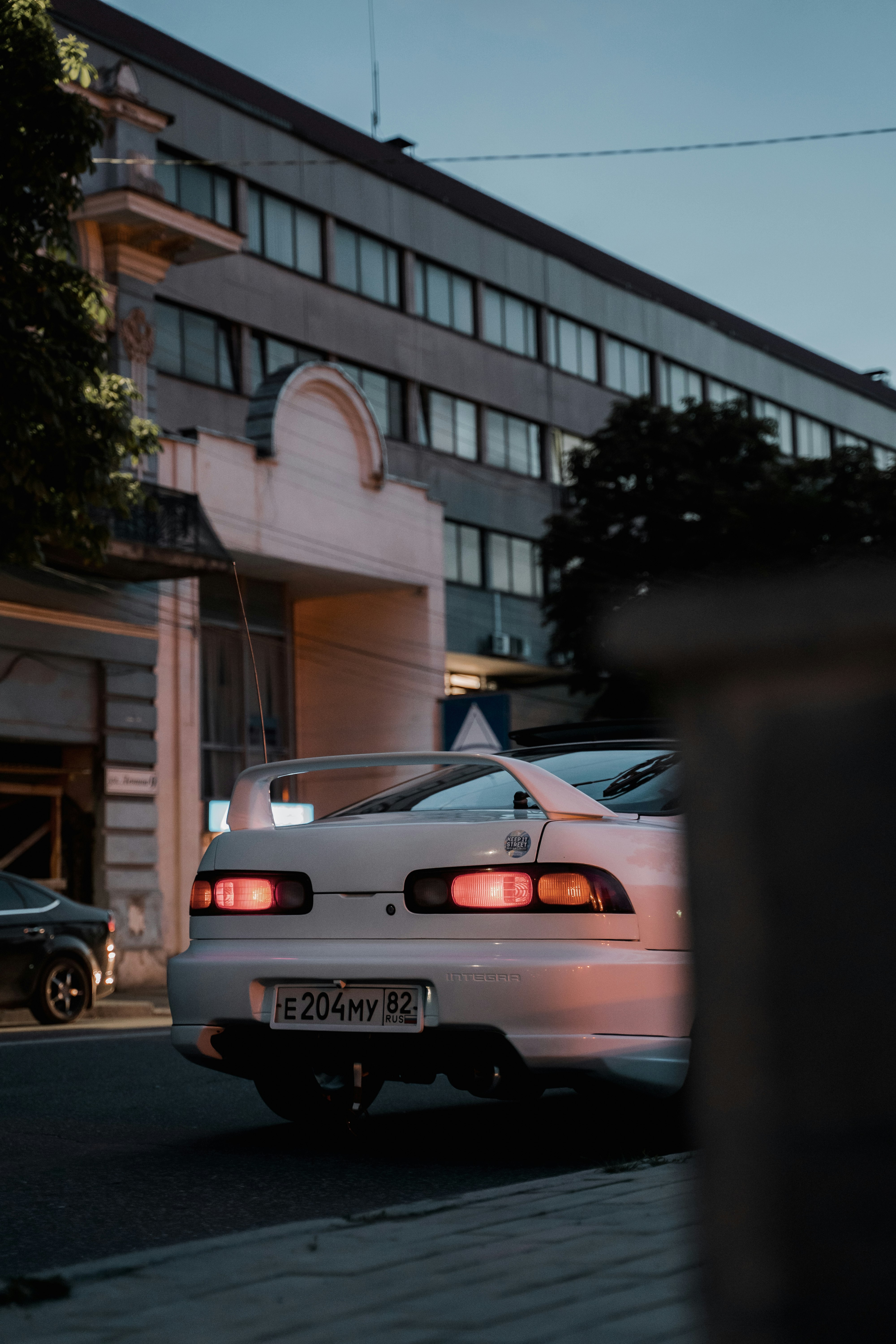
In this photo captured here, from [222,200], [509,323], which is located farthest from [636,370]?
[222,200]

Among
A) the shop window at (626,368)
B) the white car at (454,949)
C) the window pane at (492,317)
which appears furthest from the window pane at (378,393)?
the white car at (454,949)

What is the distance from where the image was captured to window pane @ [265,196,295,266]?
30.6m

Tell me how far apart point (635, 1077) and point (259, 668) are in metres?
23.3

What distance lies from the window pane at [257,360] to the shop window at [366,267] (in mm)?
2708

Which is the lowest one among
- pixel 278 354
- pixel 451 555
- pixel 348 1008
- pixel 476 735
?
pixel 348 1008

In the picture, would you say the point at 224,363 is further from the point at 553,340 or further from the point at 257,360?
the point at 553,340

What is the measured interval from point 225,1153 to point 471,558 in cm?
2866

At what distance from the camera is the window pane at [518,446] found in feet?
119

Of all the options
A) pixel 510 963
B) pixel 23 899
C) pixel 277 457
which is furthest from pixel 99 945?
pixel 277 457

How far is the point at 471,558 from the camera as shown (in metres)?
34.1

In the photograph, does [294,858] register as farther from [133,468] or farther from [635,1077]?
[133,468]

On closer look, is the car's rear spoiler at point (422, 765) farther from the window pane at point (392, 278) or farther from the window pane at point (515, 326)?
the window pane at point (515, 326)

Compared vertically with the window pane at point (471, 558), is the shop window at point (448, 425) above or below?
above

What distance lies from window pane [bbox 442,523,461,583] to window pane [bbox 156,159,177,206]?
8310 mm
